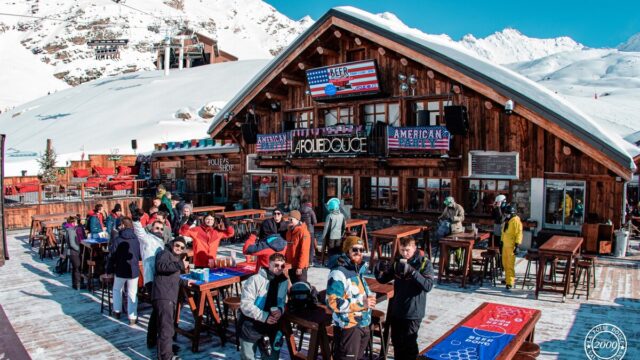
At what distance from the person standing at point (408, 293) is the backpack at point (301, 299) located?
3.08ft

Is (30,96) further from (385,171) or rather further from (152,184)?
(385,171)

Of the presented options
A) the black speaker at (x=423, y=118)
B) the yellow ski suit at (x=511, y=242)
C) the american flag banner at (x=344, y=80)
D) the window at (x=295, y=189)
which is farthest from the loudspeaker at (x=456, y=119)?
the window at (x=295, y=189)

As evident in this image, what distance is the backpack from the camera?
5.65 metres

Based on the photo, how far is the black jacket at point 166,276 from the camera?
6.21 meters

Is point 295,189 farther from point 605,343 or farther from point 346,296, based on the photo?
point 346,296

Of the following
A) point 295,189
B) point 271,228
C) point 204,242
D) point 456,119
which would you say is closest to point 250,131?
point 295,189

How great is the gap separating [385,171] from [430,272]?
10735 mm

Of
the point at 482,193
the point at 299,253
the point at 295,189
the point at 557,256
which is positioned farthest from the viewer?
the point at 295,189

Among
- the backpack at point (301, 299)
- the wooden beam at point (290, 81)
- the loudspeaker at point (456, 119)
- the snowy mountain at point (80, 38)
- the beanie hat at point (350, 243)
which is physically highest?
the snowy mountain at point (80, 38)

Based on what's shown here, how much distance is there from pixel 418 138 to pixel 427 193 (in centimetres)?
191

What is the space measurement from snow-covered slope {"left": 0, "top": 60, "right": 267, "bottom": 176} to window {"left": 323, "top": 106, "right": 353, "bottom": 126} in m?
25.0

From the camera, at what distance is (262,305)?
5430mm

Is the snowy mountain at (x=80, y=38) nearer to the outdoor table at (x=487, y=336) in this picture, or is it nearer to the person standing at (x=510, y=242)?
the person standing at (x=510, y=242)

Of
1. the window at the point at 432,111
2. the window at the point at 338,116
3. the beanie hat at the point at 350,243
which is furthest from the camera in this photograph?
the window at the point at 338,116
